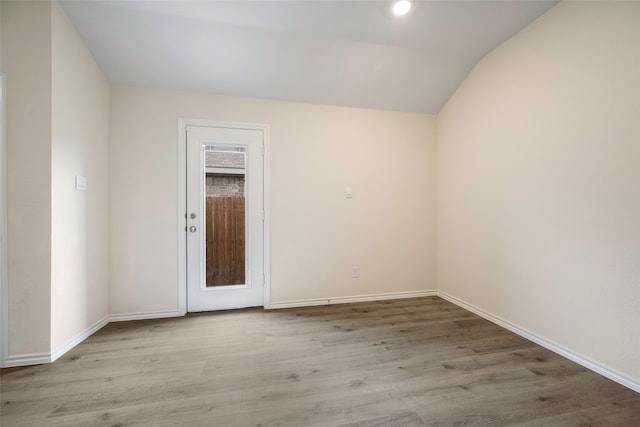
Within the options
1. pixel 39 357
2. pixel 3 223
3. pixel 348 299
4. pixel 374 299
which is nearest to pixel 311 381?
pixel 348 299

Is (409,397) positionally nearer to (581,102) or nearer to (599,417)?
(599,417)

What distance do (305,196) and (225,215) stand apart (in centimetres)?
96

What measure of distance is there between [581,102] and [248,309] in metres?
3.57

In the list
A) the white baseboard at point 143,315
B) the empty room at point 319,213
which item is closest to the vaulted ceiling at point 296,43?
the empty room at point 319,213

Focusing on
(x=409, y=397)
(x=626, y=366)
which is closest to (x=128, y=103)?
(x=409, y=397)

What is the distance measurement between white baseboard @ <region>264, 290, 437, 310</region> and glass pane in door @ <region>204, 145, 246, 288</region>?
1.75 feet

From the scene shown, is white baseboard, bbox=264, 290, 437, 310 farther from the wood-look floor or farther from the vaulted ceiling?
the vaulted ceiling

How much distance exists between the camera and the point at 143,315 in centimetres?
270

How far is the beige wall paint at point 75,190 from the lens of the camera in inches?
76.6

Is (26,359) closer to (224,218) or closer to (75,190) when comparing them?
(75,190)

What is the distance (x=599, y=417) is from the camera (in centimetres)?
140

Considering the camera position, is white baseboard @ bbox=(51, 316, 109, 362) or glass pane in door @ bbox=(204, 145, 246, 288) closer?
white baseboard @ bbox=(51, 316, 109, 362)

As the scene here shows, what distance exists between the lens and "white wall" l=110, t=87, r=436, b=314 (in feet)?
8.80

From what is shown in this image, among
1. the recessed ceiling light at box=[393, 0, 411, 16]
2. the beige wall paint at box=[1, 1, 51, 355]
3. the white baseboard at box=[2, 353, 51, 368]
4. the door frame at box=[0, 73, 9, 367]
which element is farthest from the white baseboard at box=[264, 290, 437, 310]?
the recessed ceiling light at box=[393, 0, 411, 16]
